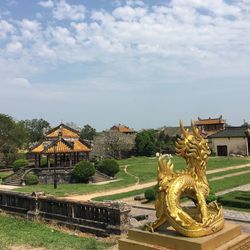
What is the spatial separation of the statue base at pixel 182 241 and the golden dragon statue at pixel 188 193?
0.58 feet

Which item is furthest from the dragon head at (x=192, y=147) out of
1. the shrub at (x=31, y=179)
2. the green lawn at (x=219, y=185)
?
the shrub at (x=31, y=179)

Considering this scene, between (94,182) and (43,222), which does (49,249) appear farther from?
(94,182)

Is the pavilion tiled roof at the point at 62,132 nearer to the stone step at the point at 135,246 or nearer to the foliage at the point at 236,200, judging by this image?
the foliage at the point at 236,200

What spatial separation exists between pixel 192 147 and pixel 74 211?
8.51 meters

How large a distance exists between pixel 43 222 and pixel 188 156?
33.8 ft

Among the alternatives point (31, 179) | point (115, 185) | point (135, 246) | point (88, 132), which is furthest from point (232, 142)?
point (135, 246)

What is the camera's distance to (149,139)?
69.3 meters

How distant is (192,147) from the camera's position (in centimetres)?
985

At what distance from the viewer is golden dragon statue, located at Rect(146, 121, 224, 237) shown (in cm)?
895

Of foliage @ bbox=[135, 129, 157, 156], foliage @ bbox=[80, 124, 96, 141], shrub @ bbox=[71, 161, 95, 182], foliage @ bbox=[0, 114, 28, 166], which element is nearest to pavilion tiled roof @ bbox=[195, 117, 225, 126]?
foliage @ bbox=[135, 129, 157, 156]

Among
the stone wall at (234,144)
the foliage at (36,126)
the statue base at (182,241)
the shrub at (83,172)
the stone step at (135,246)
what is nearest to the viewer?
the statue base at (182,241)

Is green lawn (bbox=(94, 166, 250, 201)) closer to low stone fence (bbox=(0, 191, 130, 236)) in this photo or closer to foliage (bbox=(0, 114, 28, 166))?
low stone fence (bbox=(0, 191, 130, 236))

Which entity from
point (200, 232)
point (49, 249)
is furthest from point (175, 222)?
point (49, 249)

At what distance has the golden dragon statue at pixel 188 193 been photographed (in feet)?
29.3
